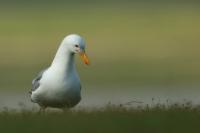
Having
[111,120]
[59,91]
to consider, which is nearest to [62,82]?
[59,91]

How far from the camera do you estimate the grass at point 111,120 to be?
11523mm

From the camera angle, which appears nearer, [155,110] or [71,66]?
[155,110]

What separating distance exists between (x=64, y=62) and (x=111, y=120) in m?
2.95

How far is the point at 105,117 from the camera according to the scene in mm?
12453

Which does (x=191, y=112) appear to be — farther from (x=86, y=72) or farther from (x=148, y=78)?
(x=86, y=72)

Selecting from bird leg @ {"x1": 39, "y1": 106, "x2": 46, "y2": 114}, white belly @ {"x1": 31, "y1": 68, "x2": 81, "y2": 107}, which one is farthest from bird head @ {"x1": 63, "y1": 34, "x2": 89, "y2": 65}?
bird leg @ {"x1": 39, "y1": 106, "x2": 46, "y2": 114}

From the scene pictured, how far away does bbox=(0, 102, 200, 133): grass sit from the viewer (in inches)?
454

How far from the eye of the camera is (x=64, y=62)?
1489 centimetres

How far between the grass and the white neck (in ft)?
4.12

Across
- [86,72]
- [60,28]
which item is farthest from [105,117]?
[60,28]

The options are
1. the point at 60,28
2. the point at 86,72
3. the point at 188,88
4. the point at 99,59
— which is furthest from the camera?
the point at 60,28

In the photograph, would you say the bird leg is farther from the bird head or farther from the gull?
the bird head

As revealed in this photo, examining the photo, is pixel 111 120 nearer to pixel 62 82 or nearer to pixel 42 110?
pixel 62 82

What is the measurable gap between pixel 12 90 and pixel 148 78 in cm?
315
